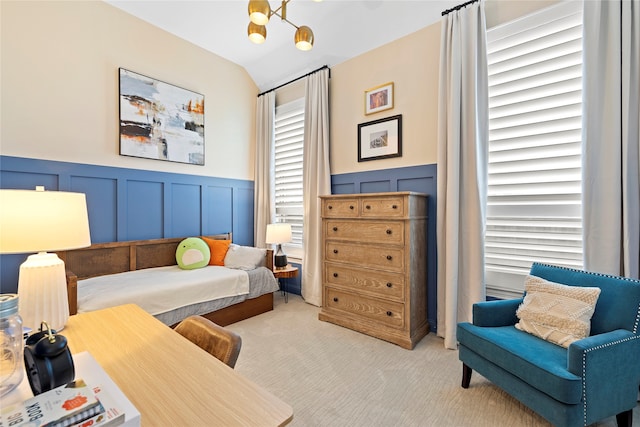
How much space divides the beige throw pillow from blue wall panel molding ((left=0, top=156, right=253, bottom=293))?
3.77 metres

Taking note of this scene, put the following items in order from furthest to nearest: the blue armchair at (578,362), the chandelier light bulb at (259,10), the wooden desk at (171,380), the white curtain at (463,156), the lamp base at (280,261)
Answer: the lamp base at (280,261)
the white curtain at (463,156)
the chandelier light bulb at (259,10)
the blue armchair at (578,362)
the wooden desk at (171,380)

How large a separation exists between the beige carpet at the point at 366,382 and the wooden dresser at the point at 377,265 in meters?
0.17

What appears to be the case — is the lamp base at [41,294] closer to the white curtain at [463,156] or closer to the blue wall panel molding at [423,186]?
the white curtain at [463,156]

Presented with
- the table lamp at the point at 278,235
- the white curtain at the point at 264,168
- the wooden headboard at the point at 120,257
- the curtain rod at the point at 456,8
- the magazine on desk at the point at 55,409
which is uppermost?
the curtain rod at the point at 456,8


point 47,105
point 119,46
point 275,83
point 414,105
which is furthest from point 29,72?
point 414,105

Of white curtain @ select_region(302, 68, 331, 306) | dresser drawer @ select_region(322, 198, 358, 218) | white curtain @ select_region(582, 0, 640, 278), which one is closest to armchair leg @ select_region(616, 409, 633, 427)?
white curtain @ select_region(582, 0, 640, 278)

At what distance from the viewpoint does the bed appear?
2.91 m

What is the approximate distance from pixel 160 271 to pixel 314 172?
7.35ft

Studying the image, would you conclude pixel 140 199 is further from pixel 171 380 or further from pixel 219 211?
pixel 171 380

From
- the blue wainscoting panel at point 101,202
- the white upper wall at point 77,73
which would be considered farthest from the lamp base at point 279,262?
the blue wainscoting panel at point 101,202

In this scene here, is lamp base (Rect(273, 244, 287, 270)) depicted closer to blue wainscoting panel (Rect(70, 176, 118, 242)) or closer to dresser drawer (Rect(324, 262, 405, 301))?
dresser drawer (Rect(324, 262, 405, 301))

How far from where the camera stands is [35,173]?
9.17 ft

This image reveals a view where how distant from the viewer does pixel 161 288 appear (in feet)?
8.92

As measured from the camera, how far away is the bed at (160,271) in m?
2.91
